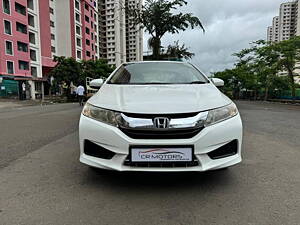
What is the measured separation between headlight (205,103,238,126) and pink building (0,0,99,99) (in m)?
26.5

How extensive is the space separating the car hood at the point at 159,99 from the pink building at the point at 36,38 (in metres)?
25.8

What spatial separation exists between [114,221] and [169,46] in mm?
18649

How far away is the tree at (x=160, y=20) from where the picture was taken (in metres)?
18.2

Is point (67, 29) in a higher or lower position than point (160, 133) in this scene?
higher

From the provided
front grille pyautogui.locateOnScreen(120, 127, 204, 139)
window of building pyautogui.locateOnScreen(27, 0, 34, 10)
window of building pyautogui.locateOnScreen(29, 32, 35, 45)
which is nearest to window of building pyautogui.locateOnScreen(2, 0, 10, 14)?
window of building pyautogui.locateOnScreen(29, 32, 35, 45)

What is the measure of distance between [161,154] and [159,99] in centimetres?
56

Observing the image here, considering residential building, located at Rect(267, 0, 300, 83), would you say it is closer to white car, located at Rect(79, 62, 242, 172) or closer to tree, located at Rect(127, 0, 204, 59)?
tree, located at Rect(127, 0, 204, 59)

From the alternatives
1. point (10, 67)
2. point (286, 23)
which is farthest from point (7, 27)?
point (286, 23)

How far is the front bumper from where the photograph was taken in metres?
2.23

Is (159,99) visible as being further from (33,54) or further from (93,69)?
(33,54)

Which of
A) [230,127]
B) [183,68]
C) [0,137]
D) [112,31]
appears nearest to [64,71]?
[0,137]

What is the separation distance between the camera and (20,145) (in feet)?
14.9

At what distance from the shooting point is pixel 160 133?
2.23 metres

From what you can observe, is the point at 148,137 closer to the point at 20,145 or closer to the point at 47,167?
the point at 47,167
